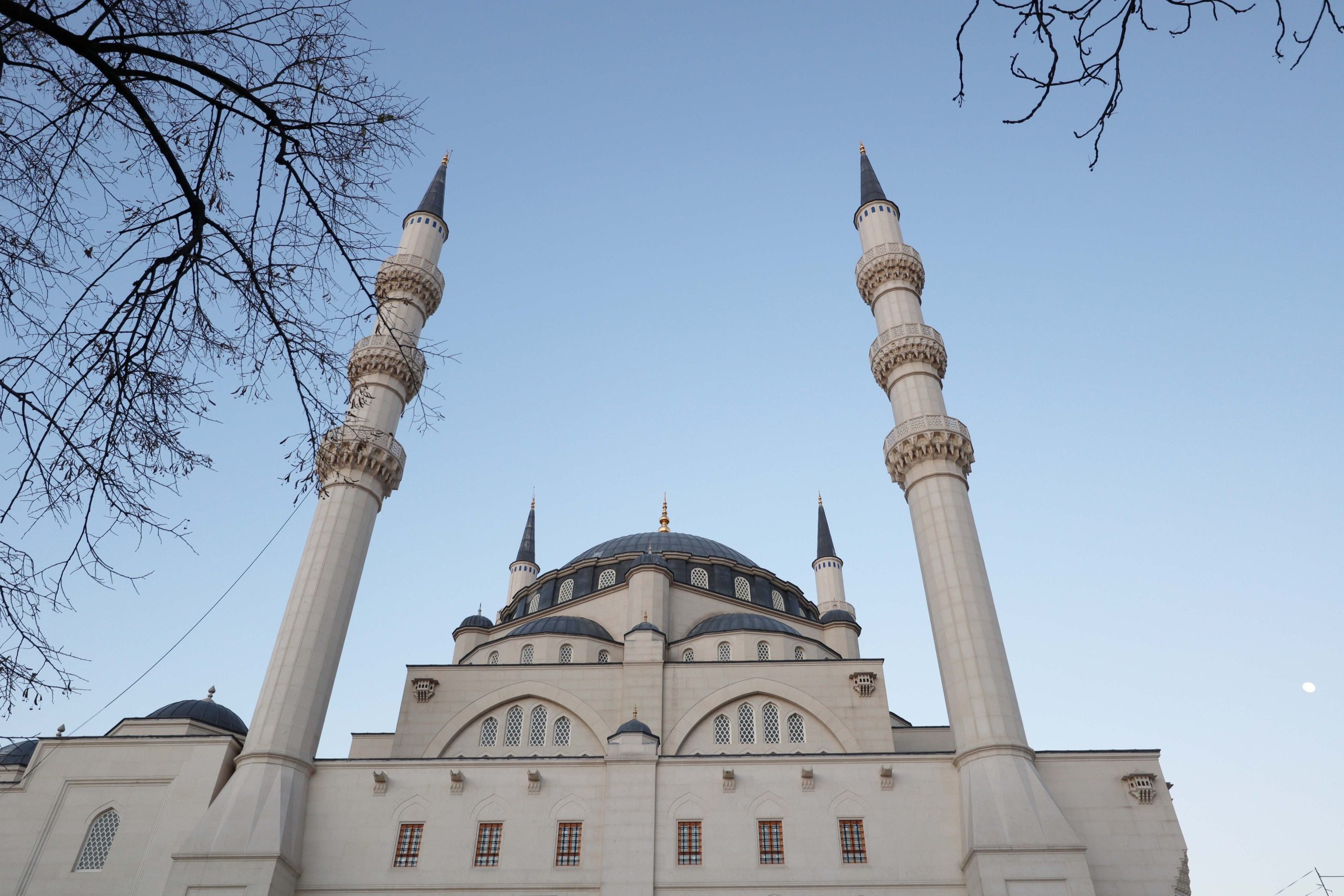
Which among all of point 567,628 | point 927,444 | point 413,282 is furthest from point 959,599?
point 413,282

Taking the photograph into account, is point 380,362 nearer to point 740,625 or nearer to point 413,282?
point 413,282

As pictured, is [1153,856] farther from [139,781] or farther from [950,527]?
[139,781]

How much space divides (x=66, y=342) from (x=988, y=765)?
51.4ft

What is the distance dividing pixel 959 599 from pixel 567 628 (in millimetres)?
11627

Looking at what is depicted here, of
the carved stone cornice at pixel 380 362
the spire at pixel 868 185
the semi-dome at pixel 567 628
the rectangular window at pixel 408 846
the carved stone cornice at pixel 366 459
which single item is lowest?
the rectangular window at pixel 408 846

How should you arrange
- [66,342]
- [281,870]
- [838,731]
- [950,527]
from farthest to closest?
1. [838,731]
2. [950,527]
3. [281,870]
4. [66,342]

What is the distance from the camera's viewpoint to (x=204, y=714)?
21047mm

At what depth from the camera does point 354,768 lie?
17734 millimetres

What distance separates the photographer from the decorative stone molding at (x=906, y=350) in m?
22.7

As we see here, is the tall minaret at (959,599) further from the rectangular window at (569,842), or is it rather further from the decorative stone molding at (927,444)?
the rectangular window at (569,842)

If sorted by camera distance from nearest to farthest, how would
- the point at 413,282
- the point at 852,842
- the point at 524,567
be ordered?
the point at 852,842 → the point at 413,282 → the point at 524,567

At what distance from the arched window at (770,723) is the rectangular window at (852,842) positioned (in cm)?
573


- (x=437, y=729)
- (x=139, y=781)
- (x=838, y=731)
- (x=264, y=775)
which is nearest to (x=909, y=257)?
(x=838, y=731)

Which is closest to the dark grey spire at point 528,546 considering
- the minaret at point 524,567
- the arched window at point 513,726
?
the minaret at point 524,567
